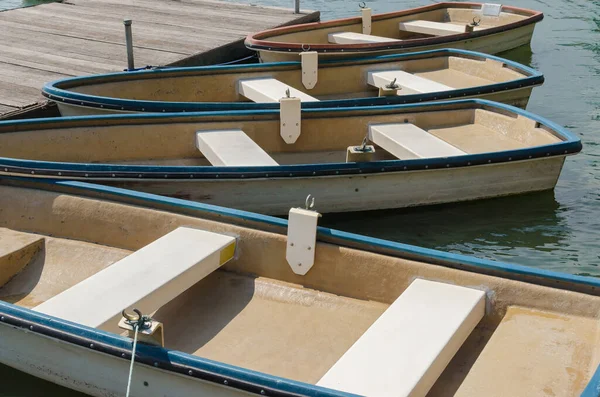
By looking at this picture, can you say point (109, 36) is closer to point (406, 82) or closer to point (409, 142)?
point (406, 82)

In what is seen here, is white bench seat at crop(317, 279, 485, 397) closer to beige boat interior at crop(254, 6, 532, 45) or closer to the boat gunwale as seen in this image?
the boat gunwale

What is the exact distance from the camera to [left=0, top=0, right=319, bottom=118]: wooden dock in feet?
34.0

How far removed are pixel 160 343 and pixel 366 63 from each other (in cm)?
685

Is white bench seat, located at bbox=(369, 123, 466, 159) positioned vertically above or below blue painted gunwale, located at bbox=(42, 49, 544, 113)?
below

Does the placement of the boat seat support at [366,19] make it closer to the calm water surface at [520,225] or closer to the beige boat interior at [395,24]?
the beige boat interior at [395,24]

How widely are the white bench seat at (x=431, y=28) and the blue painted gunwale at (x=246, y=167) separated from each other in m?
4.47

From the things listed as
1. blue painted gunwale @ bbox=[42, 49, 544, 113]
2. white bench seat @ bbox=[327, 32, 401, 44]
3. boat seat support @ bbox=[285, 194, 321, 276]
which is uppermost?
white bench seat @ bbox=[327, 32, 401, 44]

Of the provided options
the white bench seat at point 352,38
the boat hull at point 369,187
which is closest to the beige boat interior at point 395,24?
the white bench seat at point 352,38

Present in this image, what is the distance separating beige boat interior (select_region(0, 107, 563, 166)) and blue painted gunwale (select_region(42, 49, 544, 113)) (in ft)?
0.84

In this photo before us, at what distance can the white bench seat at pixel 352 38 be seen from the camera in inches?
450

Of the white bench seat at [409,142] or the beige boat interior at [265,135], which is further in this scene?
the white bench seat at [409,142]

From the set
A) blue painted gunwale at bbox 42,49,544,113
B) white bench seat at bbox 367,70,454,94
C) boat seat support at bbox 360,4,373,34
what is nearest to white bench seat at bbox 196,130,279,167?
blue painted gunwale at bbox 42,49,544,113

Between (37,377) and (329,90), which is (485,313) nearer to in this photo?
(37,377)

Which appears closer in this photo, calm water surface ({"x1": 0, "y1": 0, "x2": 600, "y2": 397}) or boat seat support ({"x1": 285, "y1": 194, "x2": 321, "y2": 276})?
boat seat support ({"x1": 285, "y1": 194, "x2": 321, "y2": 276})
